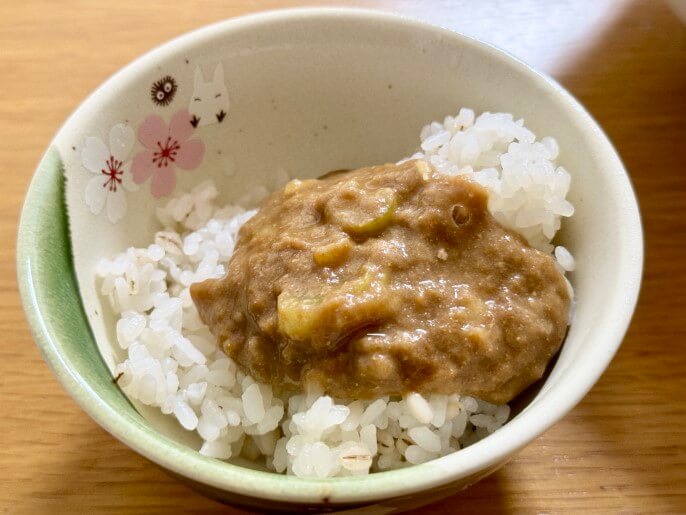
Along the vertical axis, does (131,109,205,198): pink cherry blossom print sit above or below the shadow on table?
above

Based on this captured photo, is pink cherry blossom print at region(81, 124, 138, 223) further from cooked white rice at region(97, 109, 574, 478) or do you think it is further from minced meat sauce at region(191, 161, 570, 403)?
minced meat sauce at region(191, 161, 570, 403)

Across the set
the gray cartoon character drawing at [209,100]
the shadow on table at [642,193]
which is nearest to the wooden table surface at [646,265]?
the shadow on table at [642,193]

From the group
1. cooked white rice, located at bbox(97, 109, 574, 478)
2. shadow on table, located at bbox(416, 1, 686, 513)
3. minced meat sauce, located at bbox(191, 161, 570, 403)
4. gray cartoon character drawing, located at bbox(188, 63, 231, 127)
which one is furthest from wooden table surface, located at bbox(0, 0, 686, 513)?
gray cartoon character drawing, located at bbox(188, 63, 231, 127)

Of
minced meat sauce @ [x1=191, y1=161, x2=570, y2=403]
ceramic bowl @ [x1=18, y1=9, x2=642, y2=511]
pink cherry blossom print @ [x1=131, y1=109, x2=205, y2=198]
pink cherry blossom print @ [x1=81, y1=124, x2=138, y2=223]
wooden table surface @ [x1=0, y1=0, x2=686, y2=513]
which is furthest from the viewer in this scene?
pink cherry blossom print @ [x1=131, y1=109, x2=205, y2=198]

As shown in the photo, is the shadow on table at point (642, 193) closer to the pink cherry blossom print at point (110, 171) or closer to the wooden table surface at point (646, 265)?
the wooden table surface at point (646, 265)

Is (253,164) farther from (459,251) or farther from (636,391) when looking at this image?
(636,391)

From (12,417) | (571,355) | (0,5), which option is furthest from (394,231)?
(0,5)

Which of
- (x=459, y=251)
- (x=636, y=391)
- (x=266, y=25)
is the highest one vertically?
(x=266, y=25)
